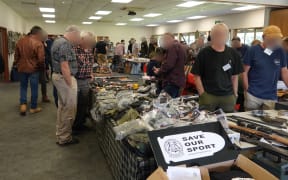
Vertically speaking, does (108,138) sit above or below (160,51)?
below

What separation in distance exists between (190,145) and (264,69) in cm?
163

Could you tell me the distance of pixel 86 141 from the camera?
352 centimetres

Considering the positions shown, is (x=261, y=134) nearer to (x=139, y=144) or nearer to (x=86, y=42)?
(x=139, y=144)

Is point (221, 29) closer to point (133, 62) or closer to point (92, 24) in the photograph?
point (133, 62)

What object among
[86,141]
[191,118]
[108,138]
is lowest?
[86,141]

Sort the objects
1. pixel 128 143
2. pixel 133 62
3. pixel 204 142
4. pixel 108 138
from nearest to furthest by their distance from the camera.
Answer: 1. pixel 204 142
2. pixel 128 143
3. pixel 108 138
4. pixel 133 62

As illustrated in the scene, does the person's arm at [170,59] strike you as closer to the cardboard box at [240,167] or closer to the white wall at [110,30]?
the cardboard box at [240,167]

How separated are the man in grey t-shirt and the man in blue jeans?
A: 179 cm

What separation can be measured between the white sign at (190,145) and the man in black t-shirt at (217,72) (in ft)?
3.22

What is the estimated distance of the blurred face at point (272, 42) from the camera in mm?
2579

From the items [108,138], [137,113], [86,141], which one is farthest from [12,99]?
[137,113]

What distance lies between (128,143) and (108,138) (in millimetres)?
934

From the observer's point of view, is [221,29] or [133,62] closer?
[221,29]

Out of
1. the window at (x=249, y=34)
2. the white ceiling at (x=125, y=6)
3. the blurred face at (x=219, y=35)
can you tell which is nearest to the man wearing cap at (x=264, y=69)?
the blurred face at (x=219, y=35)
